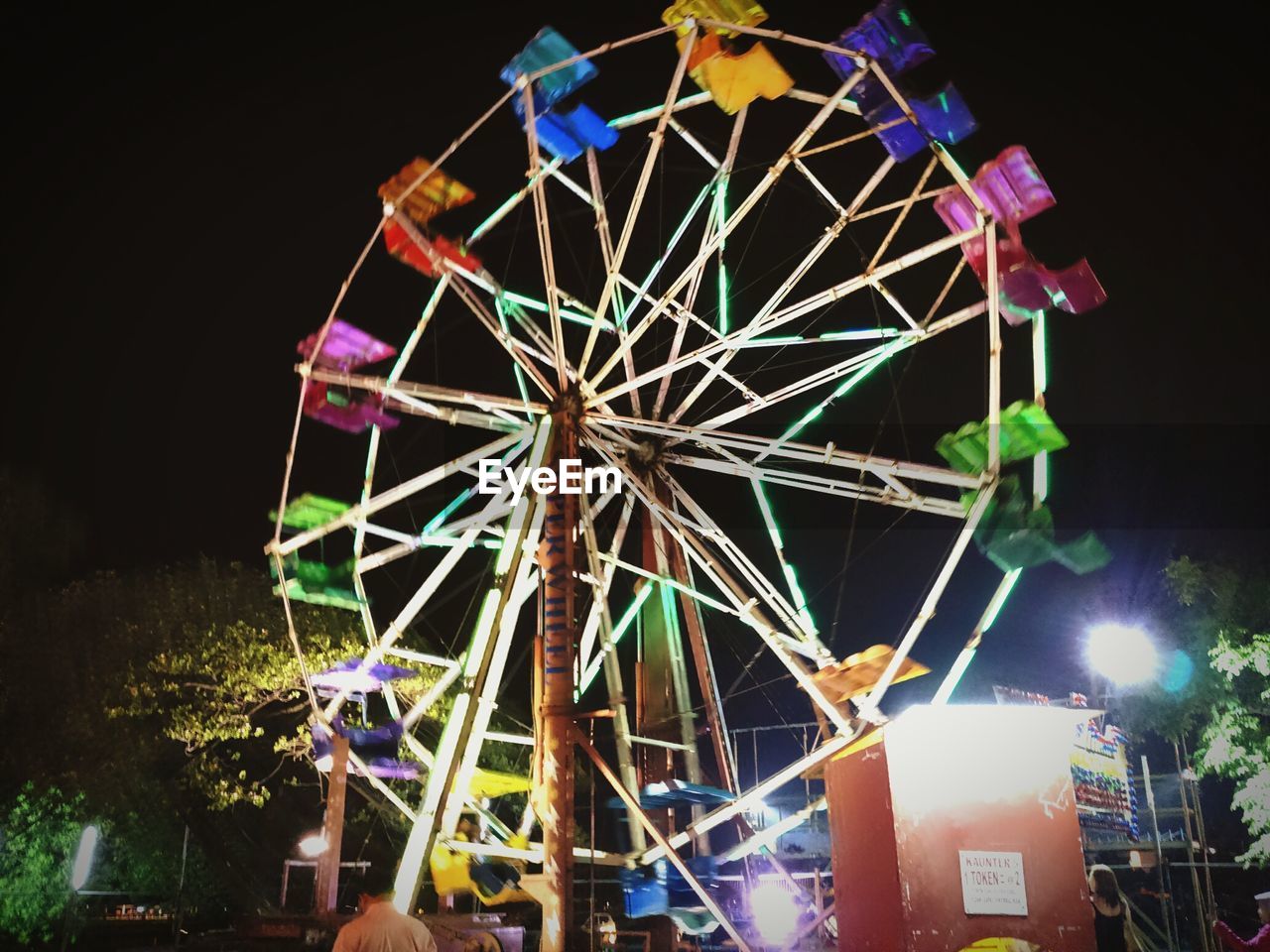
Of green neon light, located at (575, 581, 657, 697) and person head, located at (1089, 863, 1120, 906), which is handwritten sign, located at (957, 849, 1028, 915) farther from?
green neon light, located at (575, 581, 657, 697)

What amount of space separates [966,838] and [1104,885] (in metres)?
4.51

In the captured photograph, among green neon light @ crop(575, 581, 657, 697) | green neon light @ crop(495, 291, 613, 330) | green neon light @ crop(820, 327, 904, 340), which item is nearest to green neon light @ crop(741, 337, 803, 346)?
green neon light @ crop(820, 327, 904, 340)

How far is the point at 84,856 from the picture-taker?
17.3 meters

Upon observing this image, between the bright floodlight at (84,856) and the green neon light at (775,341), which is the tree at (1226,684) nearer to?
the green neon light at (775,341)

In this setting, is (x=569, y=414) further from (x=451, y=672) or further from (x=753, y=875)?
(x=753, y=875)

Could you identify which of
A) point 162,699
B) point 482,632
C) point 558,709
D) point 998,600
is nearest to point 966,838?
point 998,600

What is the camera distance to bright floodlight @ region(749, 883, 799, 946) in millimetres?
11845

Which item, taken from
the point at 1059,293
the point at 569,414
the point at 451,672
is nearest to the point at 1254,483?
the point at 1059,293

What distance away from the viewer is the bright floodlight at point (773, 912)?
38.9 ft

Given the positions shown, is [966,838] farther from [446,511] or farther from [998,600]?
[446,511]

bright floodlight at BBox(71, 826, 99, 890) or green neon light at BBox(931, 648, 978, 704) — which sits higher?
green neon light at BBox(931, 648, 978, 704)

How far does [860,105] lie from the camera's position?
10.7 meters

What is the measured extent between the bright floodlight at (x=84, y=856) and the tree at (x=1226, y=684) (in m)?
19.1

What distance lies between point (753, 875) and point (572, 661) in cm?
446
